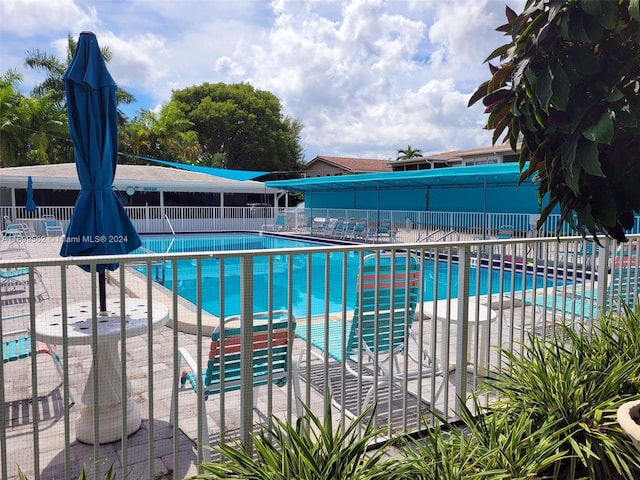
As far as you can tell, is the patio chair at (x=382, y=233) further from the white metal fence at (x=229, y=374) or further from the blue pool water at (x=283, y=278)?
the white metal fence at (x=229, y=374)

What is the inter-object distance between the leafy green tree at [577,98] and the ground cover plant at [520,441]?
0.88m

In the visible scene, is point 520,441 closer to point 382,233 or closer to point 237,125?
point 382,233

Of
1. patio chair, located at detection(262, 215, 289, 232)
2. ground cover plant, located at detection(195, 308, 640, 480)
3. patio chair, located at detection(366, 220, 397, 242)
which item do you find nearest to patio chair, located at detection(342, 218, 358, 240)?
patio chair, located at detection(366, 220, 397, 242)

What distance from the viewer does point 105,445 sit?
303 centimetres

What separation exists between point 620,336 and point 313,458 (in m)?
2.21

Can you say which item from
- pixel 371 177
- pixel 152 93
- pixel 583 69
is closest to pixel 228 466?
pixel 583 69

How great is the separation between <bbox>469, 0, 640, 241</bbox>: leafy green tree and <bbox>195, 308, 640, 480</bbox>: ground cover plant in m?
0.88

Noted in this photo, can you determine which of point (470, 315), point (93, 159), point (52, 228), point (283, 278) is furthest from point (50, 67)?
point (470, 315)

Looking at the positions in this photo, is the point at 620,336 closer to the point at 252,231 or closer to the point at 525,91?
the point at 525,91

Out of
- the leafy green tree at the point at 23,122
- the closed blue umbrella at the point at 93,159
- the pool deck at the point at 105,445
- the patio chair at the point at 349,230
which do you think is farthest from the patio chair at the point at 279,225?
the closed blue umbrella at the point at 93,159

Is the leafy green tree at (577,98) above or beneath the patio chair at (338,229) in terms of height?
above

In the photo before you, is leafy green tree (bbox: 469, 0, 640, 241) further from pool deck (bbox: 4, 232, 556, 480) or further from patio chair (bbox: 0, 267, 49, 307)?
patio chair (bbox: 0, 267, 49, 307)

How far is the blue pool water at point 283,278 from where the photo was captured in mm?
4090

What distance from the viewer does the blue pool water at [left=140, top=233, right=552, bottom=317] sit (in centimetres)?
409
